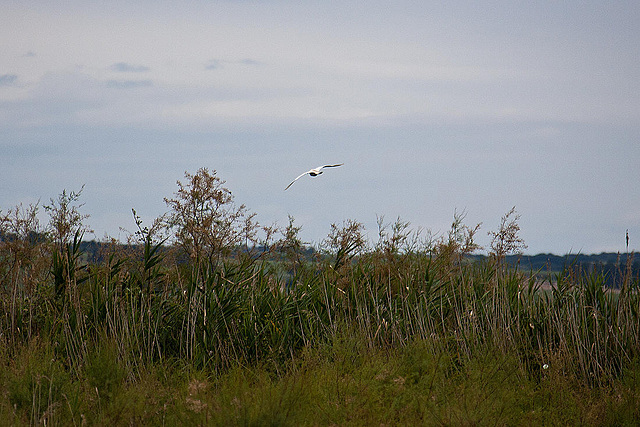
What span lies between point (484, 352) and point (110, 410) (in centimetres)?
335

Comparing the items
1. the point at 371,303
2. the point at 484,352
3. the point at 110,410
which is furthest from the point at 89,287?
the point at 484,352

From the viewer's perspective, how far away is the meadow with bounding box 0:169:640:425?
4582mm

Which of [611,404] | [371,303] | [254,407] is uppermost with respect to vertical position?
[371,303]

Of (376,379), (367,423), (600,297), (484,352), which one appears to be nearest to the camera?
(367,423)

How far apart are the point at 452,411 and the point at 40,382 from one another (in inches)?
115

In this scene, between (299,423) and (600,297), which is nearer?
(299,423)

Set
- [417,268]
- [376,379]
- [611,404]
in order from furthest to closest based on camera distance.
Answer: [417,268] → [611,404] → [376,379]

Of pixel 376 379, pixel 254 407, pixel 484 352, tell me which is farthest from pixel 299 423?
pixel 484 352

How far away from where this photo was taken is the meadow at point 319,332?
15.0 feet

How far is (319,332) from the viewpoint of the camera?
639cm

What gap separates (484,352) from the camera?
5867 millimetres

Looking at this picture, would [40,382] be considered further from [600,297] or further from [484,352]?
[600,297]

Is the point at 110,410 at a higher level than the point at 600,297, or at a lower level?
lower

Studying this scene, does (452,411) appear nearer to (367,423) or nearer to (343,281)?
(367,423)
